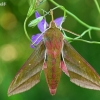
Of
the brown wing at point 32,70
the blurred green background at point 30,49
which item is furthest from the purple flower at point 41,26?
the blurred green background at point 30,49

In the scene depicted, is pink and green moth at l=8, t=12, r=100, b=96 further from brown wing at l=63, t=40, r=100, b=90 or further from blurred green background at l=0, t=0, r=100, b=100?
blurred green background at l=0, t=0, r=100, b=100

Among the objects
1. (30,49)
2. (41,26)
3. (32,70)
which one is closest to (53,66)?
(32,70)

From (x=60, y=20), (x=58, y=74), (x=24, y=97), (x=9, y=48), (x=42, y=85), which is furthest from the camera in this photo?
(x=9, y=48)

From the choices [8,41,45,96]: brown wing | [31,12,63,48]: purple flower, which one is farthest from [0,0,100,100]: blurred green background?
[8,41,45,96]: brown wing

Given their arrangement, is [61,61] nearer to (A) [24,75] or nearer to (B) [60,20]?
(A) [24,75]

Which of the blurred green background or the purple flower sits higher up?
the purple flower

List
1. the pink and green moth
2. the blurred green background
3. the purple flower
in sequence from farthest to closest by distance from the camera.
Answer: the blurred green background, the purple flower, the pink and green moth

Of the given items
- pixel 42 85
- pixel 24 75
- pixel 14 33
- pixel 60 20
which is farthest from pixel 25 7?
pixel 24 75

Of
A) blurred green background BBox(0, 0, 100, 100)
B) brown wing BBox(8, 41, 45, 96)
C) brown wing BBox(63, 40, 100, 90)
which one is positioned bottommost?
blurred green background BBox(0, 0, 100, 100)
